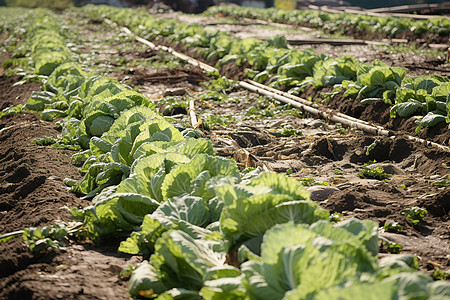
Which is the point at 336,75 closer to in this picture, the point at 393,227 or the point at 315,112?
the point at 315,112

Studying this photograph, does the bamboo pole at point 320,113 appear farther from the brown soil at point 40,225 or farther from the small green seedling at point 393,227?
the brown soil at point 40,225

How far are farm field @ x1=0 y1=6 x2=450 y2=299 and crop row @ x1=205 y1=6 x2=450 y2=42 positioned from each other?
580 cm

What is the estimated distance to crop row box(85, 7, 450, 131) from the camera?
5473mm

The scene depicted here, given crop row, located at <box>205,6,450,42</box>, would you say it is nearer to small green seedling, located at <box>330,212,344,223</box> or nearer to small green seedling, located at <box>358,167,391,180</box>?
small green seedling, located at <box>358,167,391,180</box>

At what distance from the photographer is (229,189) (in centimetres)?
243

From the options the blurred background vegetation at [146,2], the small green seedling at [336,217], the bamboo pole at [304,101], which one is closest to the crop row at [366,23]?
the bamboo pole at [304,101]

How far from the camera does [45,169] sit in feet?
14.1

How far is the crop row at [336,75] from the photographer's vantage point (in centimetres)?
547

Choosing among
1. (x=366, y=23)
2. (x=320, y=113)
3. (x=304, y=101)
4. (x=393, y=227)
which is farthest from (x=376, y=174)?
(x=366, y=23)

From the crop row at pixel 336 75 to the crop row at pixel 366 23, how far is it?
16.6 ft

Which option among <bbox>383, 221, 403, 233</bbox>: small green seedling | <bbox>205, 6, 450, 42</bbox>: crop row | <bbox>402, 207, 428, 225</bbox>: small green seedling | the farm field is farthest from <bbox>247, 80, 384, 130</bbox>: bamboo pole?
<bbox>205, 6, 450, 42</bbox>: crop row

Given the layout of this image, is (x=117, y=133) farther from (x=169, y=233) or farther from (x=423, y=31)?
(x=423, y=31)

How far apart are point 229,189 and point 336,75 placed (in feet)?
16.8

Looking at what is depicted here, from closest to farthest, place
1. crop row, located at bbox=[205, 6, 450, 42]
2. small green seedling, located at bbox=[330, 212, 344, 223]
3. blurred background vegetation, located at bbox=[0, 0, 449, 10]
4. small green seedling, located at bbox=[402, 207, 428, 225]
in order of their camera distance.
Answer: small green seedling, located at bbox=[330, 212, 344, 223]
small green seedling, located at bbox=[402, 207, 428, 225]
crop row, located at bbox=[205, 6, 450, 42]
blurred background vegetation, located at bbox=[0, 0, 449, 10]
